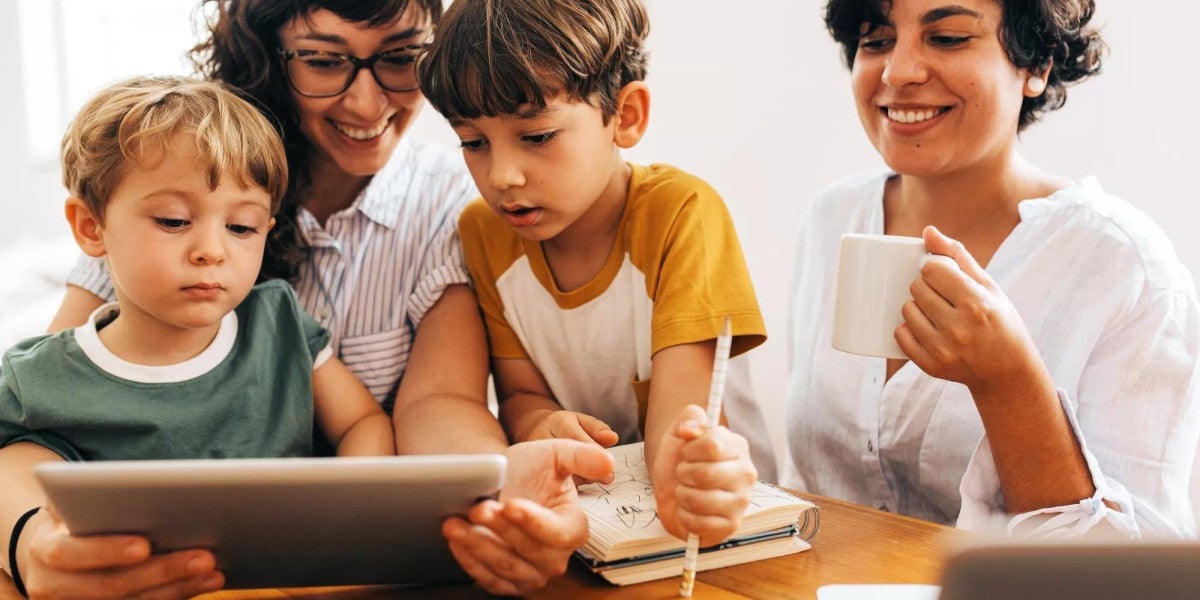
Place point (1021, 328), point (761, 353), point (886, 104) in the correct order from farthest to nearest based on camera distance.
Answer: point (761, 353)
point (886, 104)
point (1021, 328)

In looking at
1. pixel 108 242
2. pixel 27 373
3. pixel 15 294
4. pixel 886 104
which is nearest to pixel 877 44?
pixel 886 104

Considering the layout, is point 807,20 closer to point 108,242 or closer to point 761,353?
point 761,353

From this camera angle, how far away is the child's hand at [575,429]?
1294 millimetres

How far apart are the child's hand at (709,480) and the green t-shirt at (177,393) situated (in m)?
0.60

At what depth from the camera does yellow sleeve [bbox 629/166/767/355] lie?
4.56 ft

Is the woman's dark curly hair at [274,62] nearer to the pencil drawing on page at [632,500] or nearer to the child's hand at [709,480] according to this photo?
the pencil drawing on page at [632,500]

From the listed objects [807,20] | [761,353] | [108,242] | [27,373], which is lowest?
[761,353]

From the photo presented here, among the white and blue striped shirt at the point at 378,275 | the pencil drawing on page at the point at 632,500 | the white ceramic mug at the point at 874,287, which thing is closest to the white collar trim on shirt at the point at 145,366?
the white and blue striped shirt at the point at 378,275

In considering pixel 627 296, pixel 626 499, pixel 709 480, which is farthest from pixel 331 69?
pixel 709 480

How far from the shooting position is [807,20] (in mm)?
2447

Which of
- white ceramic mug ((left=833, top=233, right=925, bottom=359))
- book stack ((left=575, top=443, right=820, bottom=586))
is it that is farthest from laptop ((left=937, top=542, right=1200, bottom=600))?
white ceramic mug ((left=833, top=233, right=925, bottom=359))

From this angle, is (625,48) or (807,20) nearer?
(625,48)

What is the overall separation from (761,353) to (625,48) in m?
1.33

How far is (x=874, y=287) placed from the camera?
122cm
